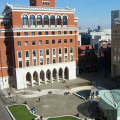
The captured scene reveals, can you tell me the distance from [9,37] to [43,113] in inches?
1221

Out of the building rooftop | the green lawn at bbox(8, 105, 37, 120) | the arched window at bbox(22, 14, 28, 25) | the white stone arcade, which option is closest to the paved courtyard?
the green lawn at bbox(8, 105, 37, 120)

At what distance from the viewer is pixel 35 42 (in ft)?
212

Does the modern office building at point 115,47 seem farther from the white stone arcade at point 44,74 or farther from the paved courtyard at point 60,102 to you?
the white stone arcade at point 44,74

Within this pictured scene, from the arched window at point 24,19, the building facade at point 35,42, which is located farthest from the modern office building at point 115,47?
the arched window at point 24,19

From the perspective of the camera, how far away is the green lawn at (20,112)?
42312 mm

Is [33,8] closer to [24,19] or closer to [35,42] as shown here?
[24,19]

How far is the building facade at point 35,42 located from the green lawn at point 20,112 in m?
14.2

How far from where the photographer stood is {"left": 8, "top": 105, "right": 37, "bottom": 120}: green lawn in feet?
139

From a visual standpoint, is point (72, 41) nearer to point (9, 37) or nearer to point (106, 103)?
point (9, 37)

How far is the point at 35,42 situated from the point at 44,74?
11683mm

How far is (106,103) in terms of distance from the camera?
1547 inches

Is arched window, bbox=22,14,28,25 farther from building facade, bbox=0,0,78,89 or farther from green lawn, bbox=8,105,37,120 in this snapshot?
green lawn, bbox=8,105,37,120

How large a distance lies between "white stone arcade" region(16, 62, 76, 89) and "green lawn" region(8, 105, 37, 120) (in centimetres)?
1418

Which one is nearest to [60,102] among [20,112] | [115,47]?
[20,112]
